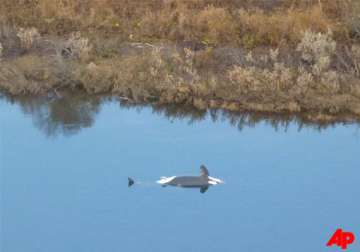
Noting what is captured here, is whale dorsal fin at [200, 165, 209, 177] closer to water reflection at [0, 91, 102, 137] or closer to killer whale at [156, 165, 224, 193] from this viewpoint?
killer whale at [156, 165, 224, 193]

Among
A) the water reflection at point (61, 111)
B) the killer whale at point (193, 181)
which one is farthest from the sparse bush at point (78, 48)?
the killer whale at point (193, 181)

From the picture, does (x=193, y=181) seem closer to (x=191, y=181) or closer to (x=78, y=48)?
(x=191, y=181)

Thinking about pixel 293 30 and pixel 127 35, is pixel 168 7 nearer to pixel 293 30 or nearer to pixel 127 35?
pixel 127 35

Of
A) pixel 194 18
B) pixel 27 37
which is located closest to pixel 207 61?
pixel 194 18

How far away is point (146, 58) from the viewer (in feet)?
47.3

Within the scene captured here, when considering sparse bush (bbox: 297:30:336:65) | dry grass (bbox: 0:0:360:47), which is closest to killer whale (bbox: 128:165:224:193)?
sparse bush (bbox: 297:30:336:65)

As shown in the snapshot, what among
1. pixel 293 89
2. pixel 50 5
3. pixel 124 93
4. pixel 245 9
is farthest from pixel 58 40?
pixel 293 89

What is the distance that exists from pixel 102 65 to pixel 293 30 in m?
3.28

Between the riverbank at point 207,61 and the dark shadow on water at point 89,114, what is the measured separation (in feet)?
0.34

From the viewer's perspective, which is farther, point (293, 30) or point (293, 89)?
point (293, 30)

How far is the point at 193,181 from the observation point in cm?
1148

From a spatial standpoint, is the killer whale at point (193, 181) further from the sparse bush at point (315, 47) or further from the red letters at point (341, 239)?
the sparse bush at point (315, 47)

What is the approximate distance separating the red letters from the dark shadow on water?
9.14 ft

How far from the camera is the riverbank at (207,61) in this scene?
13453 millimetres
